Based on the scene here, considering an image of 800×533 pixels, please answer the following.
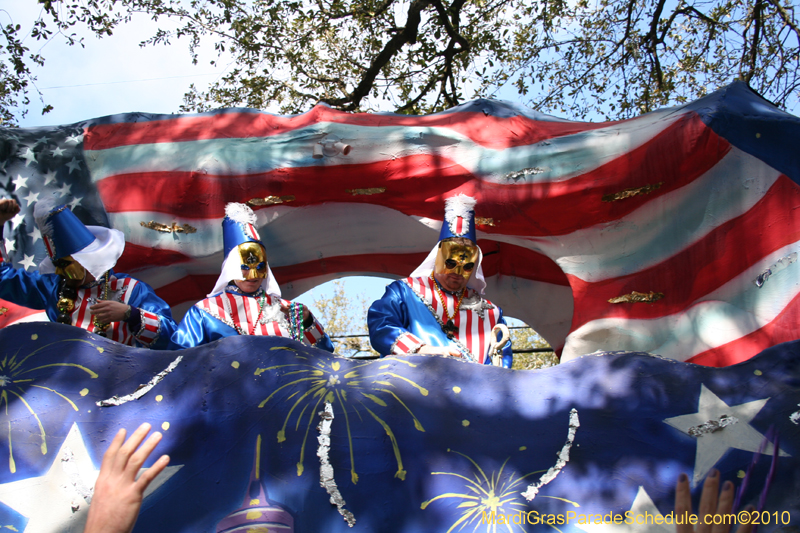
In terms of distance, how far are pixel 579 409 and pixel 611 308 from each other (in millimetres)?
1662

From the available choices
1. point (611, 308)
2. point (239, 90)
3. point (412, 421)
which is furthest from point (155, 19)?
point (412, 421)

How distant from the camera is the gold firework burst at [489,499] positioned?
259 cm

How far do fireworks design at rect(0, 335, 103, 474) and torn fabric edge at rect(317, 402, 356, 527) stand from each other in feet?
3.37

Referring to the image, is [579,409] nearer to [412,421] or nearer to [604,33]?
[412,421]

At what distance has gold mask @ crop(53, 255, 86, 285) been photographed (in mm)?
4250

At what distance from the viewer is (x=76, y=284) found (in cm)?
430

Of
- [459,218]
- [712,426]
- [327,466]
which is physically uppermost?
[459,218]

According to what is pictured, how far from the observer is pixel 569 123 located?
489 centimetres

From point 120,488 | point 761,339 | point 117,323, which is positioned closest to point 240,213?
point 117,323

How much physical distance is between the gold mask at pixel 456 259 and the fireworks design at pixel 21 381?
6.48 feet

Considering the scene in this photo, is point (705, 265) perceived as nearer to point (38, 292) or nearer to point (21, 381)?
point (21, 381)

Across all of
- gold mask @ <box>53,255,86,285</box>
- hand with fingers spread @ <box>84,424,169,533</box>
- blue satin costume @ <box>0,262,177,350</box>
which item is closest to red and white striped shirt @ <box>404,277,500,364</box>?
blue satin costume @ <box>0,262,177,350</box>

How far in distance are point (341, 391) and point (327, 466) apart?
0.38m

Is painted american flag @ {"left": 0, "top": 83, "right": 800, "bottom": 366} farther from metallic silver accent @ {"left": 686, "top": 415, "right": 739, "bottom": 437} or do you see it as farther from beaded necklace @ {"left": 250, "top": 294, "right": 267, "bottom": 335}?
metallic silver accent @ {"left": 686, "top": 415, "right": 739, "bottom": 437}
